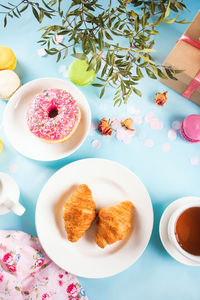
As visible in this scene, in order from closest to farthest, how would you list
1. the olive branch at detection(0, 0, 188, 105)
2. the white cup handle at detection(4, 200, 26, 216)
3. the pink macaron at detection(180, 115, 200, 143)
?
the olive branch at detection(0, 0, 188, 105) → the white cup handle at detection(4, 200, 26, 216) → the pink macaron at detection(180, 115, 200, 143)

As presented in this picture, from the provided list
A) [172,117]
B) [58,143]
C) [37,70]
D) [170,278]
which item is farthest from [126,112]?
[170,278]

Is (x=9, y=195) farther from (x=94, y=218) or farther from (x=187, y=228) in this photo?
(x=187, y=228)

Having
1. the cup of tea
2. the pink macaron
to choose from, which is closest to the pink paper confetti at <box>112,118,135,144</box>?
the pink macaron

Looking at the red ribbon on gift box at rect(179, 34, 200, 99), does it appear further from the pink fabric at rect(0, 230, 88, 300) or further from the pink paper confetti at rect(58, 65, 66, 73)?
the pink fabric at rect(0, 230, 88, 300)

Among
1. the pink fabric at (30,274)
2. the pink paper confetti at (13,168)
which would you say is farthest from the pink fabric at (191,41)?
the pink fabric at (30,274)

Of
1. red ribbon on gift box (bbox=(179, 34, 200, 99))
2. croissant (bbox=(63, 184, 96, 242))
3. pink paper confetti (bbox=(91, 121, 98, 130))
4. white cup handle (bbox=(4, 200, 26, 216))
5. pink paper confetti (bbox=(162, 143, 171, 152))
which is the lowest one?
white cup handle (bbox=(4, 200, 26, 216))

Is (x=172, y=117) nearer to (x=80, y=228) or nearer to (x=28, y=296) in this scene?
(x=80, y=228)

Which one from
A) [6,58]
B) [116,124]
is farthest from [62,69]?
[116,124]

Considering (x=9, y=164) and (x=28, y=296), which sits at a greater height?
(x=9, y=164)
